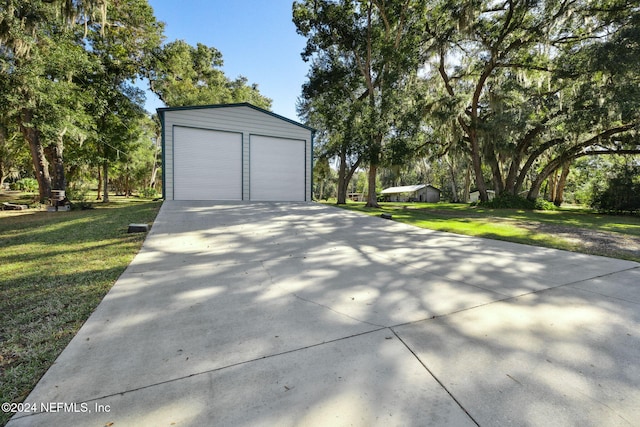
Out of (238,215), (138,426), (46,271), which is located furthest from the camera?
(238,215)

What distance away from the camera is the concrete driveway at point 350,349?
1290mm

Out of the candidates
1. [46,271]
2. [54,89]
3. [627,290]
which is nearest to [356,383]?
[627,290]

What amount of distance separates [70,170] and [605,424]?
2639 cm

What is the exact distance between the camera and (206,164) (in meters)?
10.1

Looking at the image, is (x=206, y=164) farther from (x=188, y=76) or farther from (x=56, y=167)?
(x=188, y=76)

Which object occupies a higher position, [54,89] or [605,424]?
[54,89]

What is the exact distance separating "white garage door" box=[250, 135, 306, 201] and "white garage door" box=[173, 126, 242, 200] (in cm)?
63

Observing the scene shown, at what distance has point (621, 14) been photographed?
425 inches

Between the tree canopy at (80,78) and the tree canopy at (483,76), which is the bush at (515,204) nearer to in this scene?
the tree canopy at (483,76)

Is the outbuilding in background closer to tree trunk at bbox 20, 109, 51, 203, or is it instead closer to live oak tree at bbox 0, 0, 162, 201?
live oak tree at bbox 0, 0, 162, 201

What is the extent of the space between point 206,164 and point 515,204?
1624 centimetres

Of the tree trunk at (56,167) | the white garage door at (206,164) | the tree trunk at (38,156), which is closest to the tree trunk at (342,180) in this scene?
the white garage door at (206,164)

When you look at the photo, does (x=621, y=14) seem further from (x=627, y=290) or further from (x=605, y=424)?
(x=605, y=424)

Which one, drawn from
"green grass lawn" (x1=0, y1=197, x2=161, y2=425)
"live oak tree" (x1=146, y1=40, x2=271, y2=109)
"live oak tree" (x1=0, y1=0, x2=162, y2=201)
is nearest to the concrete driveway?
"green grass lawn" (x1=0, y1=197, x2=161, y2=425)
